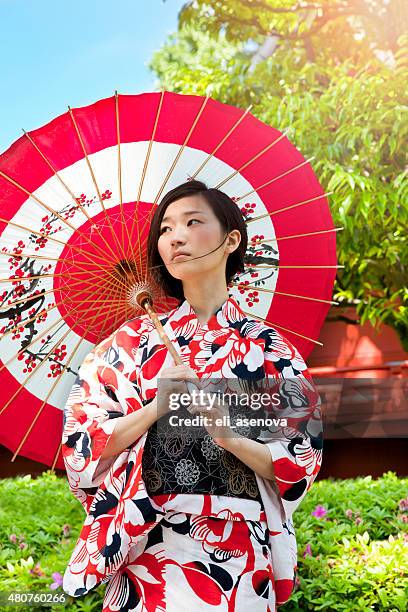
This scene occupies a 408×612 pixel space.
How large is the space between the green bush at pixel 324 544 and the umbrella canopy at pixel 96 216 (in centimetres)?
121

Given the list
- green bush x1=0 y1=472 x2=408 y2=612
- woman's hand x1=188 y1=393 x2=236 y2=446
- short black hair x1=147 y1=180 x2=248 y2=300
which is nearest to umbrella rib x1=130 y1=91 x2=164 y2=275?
short black hair x1=147 y1=180 x2=248 y2=300

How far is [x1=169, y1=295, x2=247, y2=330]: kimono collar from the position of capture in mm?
2008

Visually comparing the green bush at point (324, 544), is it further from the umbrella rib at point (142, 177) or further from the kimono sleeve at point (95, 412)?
the umbrella rib at point (142, 177)

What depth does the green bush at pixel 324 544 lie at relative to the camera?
3076 millimetres

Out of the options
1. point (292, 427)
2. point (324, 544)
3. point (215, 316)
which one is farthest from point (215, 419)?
point (324, 544)

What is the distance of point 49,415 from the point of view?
231 centimetres

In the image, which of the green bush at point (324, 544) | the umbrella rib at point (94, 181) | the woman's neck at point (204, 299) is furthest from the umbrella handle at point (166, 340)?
the green bush at point (324, 544)

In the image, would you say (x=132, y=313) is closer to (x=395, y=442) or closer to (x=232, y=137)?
(x=232, y=137)

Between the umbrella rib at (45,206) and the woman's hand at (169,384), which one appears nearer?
the woman's hand at (169,384)

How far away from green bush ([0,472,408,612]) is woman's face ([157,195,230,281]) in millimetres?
1701

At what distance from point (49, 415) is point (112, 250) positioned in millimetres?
563

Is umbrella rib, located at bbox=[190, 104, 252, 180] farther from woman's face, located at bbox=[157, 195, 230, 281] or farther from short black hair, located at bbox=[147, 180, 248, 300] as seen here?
woman's face, located at bbox=[157, 195, 230, 281]

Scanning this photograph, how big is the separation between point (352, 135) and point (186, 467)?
13.3 ft

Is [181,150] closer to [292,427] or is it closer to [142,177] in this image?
[142,177]
